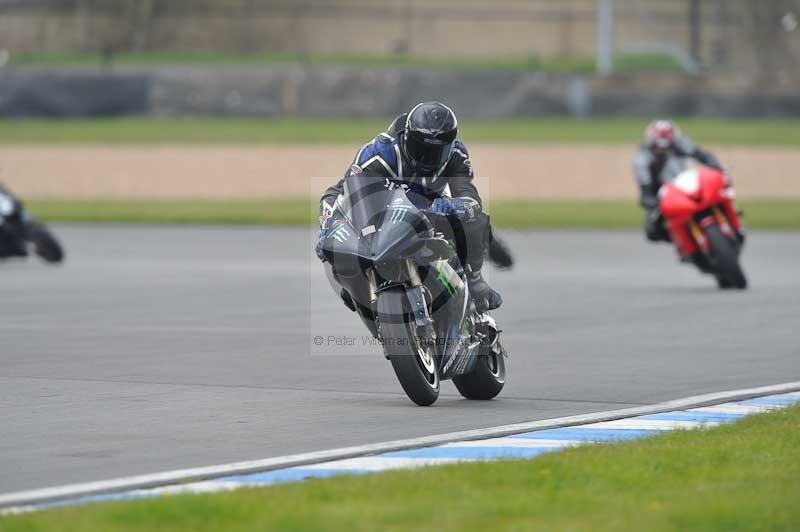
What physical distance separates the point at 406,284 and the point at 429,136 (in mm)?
826

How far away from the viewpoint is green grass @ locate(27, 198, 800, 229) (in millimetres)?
32562

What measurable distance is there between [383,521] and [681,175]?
14.2 meters

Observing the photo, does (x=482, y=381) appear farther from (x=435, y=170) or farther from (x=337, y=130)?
(x=337, y=130)

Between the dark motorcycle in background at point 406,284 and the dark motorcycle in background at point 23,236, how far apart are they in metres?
13.3

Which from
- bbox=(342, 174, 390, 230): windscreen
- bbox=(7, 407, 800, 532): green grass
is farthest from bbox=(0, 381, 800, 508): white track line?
bbox=(342, 174, 390, 230): windscreen

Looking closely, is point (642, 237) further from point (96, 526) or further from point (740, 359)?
point (96, 526)

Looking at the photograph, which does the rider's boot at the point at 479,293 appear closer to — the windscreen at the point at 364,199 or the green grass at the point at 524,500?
the windscreen at the point at 364,199

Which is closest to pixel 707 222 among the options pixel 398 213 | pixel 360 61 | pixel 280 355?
pixel 280 355

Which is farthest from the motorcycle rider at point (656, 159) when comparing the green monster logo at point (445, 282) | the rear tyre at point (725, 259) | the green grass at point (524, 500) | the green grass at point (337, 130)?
the green grass at point (337, 130)

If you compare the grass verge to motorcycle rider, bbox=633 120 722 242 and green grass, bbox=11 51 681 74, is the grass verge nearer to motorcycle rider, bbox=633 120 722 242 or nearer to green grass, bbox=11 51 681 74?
green grass, bbox=11 51 681 74

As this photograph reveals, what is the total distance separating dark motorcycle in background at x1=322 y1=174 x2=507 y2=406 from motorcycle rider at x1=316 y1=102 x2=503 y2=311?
3.1 inches

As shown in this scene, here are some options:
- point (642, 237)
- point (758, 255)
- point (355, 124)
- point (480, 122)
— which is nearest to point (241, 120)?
point (355, 124)

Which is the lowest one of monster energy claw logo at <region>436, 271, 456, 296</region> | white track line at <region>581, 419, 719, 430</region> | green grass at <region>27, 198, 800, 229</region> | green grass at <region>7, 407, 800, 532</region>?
green grass at <region>27, 198, 800, 229</region>

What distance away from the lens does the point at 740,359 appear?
41.7 feet
